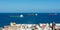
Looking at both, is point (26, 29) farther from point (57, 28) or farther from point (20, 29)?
point (57, 28)

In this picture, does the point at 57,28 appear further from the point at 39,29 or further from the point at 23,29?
the point at 23,29

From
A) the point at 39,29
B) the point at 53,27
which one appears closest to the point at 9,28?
the point at 39,29

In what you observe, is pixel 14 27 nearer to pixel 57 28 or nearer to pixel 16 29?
pixel 16 29

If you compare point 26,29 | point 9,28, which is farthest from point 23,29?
point 9,28

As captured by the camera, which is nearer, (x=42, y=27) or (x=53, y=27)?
(x=53, y=27)

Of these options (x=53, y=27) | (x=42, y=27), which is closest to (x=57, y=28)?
(x=53, y=27)

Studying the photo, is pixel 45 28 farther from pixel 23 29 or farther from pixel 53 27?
pixel 23 29
